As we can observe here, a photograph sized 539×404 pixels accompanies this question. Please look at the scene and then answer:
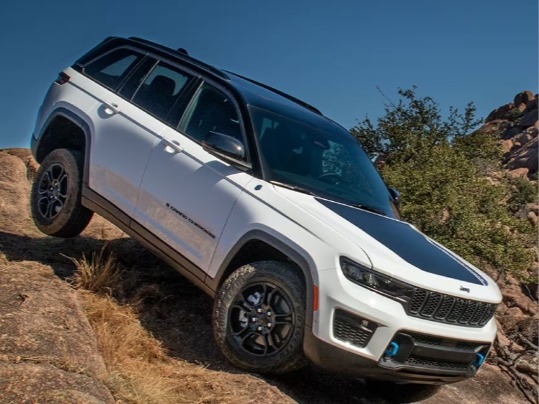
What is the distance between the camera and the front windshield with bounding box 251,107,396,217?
15.8ft

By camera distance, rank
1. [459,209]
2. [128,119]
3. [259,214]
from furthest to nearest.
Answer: [459,209] < [128,119] < [259,214]

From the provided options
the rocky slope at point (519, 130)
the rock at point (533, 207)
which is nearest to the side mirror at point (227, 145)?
the rock at point (533, 207)

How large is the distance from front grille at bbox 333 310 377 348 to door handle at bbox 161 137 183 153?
2025mm

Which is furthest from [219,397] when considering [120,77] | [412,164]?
[412,164]

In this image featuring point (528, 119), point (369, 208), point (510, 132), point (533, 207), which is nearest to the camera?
point (369, 208)

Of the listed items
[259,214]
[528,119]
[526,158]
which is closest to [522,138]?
[528,119]

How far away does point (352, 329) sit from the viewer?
3.87 metres

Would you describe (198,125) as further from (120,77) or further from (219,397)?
(219,397)

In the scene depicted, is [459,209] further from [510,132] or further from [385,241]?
[510,132]

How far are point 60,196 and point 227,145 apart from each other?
218 cm

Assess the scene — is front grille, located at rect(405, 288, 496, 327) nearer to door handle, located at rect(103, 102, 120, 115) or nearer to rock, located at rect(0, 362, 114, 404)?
rock, located at rect(0, 362, 114, 404)

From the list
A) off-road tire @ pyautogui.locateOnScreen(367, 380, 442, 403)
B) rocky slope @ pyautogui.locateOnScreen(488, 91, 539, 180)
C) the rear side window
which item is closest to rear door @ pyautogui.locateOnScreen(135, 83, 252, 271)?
the rear side window

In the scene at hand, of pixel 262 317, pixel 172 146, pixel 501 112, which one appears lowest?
pixel 262 317

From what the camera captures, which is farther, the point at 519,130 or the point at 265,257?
the point at 519,130
